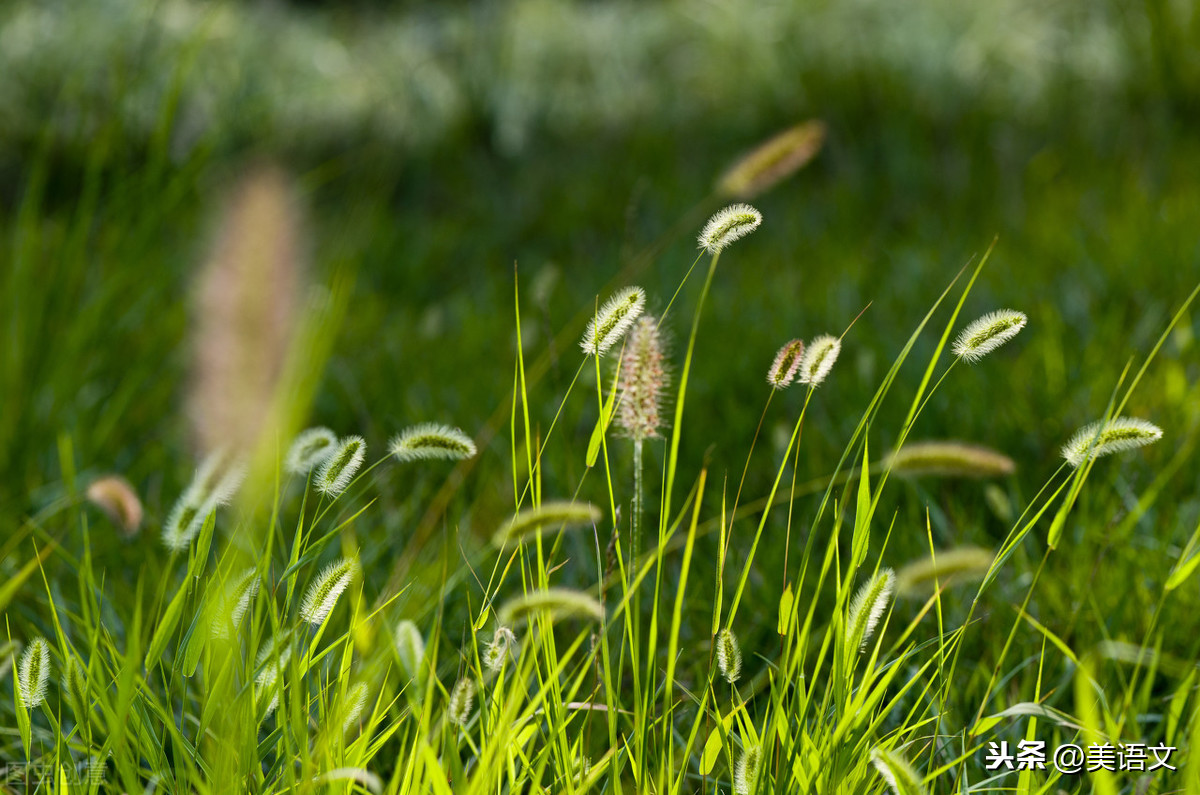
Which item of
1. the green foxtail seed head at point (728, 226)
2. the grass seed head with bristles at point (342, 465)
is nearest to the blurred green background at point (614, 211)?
the green foxtail seed head at point (728, 226)

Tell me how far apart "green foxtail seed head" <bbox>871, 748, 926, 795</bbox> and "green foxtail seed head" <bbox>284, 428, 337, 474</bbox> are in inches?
21.1

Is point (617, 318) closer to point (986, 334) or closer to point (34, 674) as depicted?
point (986, 334)

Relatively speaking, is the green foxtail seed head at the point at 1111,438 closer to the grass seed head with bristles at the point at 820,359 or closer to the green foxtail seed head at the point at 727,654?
the grass seed head with bristles at the point at 820,359

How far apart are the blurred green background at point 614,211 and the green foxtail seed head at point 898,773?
0.41 metres

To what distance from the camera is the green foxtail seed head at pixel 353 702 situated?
0.86 m

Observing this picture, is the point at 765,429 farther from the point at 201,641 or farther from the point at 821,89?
the point at 821,89

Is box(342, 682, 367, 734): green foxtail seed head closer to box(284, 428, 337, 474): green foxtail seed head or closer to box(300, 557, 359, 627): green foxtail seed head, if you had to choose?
box(300, 557, 359, 627): green foxtail seed head

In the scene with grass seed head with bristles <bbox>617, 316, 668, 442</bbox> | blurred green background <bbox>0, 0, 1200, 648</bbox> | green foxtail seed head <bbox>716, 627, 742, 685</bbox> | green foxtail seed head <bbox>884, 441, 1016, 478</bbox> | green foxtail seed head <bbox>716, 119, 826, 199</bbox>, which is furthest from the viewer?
blurred green background <bbox>0, 0, 1200, 648</bbox>

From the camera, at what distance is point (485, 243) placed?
128 inches

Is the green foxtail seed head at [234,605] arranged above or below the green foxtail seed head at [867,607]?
above

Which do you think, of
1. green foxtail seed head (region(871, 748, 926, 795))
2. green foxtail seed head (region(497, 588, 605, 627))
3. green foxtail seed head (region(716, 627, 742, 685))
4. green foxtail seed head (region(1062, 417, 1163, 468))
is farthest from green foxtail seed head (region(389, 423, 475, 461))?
green foxtail seed head (region(1062, 417, 1163, 468))

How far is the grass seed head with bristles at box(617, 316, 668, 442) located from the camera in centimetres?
98

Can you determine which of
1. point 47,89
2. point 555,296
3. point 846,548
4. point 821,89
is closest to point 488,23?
point 821,89

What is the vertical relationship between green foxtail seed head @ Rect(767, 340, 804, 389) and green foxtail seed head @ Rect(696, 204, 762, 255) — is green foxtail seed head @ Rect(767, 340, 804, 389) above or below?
below
